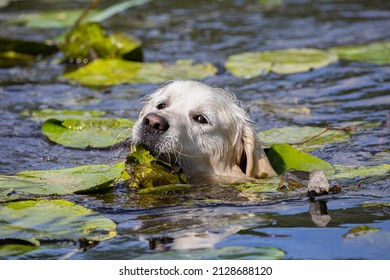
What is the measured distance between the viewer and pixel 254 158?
6.30 m

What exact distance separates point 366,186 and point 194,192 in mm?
1144

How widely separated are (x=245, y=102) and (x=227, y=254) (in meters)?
4.47

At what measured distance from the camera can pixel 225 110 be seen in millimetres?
6266

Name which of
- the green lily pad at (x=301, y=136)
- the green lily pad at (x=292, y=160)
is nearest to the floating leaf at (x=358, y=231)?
the green lily pad at (x=292, y=160)

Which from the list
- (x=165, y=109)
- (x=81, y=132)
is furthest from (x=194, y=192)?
(x=81, y=132)

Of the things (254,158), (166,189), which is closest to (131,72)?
(254,158)

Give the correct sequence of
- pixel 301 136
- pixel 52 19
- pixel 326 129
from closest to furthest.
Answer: pixel 326 129
pixel 301 136
pixel 52 19

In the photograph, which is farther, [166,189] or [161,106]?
[161,106]

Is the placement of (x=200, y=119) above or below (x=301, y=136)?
above

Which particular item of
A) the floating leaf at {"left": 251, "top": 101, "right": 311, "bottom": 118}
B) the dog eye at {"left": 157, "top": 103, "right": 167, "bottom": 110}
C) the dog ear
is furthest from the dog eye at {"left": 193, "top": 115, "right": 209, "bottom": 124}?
the floating leaf at {"left": 251, "top": 101, "right": 311, "bottom": 118}

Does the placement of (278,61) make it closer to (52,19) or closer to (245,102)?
(245,102)

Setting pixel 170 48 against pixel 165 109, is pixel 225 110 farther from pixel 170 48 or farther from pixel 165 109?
pixel 170 48

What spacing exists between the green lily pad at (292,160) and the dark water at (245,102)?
1.26 ft

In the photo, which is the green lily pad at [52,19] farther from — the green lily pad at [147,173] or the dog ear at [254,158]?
the green lily pad at [147,173]
